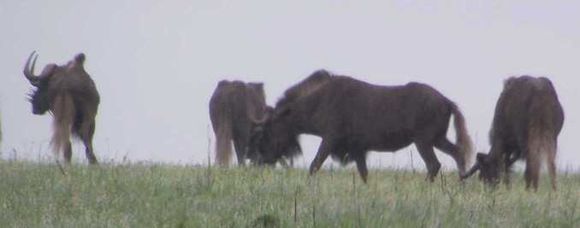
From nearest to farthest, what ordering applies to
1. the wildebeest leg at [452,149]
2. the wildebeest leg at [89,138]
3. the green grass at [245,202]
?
1. the green grass at [245,202]
2. the wildebeest leg at [452,149]
3. the wildebeest leg at [89,138]

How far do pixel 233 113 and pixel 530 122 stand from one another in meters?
7.30

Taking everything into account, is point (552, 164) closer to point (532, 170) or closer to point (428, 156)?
point (532, 170)

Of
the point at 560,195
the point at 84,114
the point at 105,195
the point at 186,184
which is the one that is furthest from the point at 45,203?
the point at 84,114

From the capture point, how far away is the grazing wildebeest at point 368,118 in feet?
62.4

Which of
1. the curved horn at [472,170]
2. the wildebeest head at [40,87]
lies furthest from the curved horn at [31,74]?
the curved horn at [472,170]

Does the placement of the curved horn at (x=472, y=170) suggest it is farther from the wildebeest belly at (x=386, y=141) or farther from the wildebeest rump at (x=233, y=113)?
the wildebeest rump at (x=233, y=113)

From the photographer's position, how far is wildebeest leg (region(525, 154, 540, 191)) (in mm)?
17156

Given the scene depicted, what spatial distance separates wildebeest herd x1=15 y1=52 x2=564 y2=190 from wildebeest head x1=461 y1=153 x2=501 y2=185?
12 millimetres

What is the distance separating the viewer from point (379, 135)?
19.3 m

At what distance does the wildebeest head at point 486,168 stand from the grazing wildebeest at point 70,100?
5.43m

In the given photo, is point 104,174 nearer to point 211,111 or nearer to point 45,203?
point 45,203

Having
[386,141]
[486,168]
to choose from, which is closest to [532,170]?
[486,168]

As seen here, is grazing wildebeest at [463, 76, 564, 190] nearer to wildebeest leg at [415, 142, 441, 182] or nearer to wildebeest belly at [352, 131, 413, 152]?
wildebeest leg at [415, 142, 441, 182]

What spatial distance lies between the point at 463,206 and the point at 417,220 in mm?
1156
